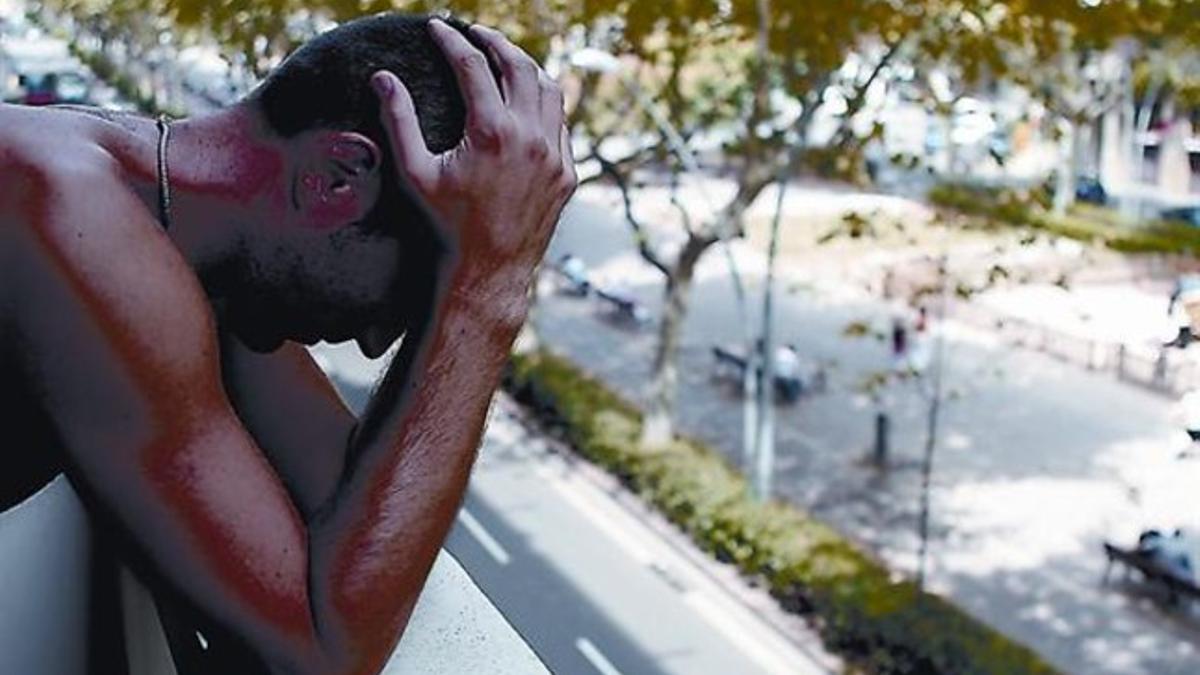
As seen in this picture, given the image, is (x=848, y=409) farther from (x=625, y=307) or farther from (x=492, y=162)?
(x=492, y=162)

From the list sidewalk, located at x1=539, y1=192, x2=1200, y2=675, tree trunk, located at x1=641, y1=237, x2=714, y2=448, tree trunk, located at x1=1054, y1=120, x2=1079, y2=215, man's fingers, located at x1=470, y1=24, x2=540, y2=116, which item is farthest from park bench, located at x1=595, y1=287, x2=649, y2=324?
man's fingers, located at x1=470, y1=24, x2=540, y2=116

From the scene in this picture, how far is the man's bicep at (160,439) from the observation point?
1.23 m

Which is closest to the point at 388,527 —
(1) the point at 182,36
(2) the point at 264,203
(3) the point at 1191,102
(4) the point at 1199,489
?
(2) the point at 264,203

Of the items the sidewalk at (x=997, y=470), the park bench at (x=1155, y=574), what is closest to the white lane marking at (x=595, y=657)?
the sidewalk at (x=997, y=470)

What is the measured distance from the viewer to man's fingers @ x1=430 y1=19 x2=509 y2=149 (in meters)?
1.34

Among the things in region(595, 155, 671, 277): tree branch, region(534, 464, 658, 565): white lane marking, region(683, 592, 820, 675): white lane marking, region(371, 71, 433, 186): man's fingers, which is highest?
region(371, 71, 433, 186): man's fingers

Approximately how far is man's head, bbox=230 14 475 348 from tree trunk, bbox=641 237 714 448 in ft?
42.3

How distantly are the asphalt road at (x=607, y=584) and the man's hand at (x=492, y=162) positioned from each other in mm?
7392

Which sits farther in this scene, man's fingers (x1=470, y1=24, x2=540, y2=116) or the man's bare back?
man's fingers (x1=470, y1=24, x2=540, y2=116)

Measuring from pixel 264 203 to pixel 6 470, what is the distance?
32 cm

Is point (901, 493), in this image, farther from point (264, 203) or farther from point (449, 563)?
point (264, 203)

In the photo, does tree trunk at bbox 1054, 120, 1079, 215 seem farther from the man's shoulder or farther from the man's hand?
the man's shoulder

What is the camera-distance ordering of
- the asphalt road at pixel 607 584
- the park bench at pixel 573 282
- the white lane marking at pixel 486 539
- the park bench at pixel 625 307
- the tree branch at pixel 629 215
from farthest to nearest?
the park bench at pixel 573 282 < the park bench at pixel 625 307 < the tree branch at pixel 629 215 < the white lane marking at pixel 486 539 < the asphalt road at pixel 607 584

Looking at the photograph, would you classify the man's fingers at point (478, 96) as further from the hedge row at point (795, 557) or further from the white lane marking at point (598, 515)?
the white lane marking at point (598, 515)
